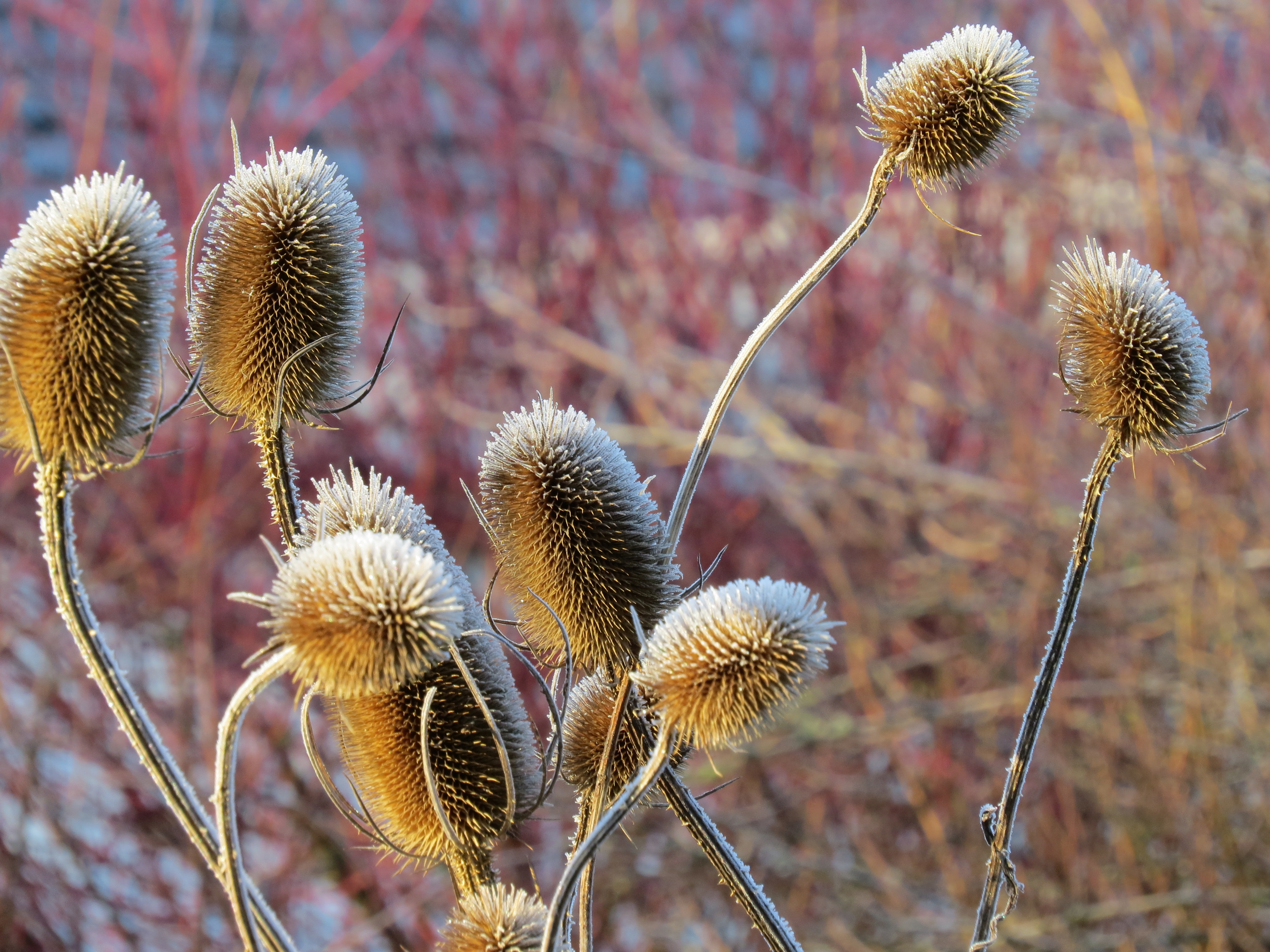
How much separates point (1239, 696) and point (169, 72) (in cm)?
375

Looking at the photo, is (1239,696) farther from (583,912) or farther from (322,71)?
(322,71)

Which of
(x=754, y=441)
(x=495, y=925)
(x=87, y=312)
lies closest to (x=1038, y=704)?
(x=495, y=925)

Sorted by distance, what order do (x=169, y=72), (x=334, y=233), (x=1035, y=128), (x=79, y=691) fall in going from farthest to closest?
(x=1035, y=128) → (x=169, y=72) → (x=79, y=691) → (x=334, y=233)

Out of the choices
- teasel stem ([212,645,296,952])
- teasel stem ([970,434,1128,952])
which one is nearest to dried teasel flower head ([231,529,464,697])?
teasel stem ([212,645,296,952])

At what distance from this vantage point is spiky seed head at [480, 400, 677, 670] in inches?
31.8

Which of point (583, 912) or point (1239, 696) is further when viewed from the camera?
point (1239, 696)

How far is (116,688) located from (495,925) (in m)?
0.27

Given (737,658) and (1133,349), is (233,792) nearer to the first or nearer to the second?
(737,658)

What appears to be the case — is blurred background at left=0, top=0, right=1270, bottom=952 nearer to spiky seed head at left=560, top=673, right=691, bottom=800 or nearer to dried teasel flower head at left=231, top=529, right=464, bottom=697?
spiky seed head at left=560, top=673, right=691, bottom=800

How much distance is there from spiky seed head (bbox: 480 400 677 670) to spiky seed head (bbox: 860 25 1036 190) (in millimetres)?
292

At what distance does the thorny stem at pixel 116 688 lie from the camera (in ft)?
2.14

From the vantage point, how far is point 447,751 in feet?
2.54

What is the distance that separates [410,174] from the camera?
4.98 m

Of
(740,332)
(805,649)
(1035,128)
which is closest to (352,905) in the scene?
(740,332)
